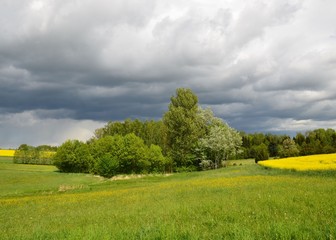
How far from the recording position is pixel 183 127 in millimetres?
83500

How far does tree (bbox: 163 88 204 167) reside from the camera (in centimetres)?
8388

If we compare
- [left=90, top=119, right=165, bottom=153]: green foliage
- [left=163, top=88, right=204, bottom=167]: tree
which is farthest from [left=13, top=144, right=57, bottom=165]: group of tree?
[left=163, top=88, right=204, bottom=167]: tree

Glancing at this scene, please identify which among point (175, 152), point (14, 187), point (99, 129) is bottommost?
point (14, 187)

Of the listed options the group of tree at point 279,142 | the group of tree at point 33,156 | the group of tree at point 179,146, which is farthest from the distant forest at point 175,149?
the group of tree at point 33,156

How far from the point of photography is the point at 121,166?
8681 centimetres

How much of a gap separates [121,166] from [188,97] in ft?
85.1

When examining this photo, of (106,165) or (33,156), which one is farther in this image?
(33,156)

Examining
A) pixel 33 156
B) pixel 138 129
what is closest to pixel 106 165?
pixel 138 129

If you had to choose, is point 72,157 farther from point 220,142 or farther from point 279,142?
point 279,142

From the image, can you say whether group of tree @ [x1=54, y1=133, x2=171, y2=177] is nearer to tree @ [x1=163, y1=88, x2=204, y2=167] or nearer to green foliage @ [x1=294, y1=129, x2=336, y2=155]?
tree @ [x1=163, y1=88, x2=204, y2=167]

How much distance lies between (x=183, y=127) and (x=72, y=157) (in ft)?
116

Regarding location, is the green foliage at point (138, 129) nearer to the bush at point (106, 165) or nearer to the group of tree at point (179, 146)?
the group of tree at point (179, 146)

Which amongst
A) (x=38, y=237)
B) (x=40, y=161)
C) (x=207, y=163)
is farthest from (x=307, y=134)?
(x=38, y=237)

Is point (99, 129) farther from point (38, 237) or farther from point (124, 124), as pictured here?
point (38, 237)
